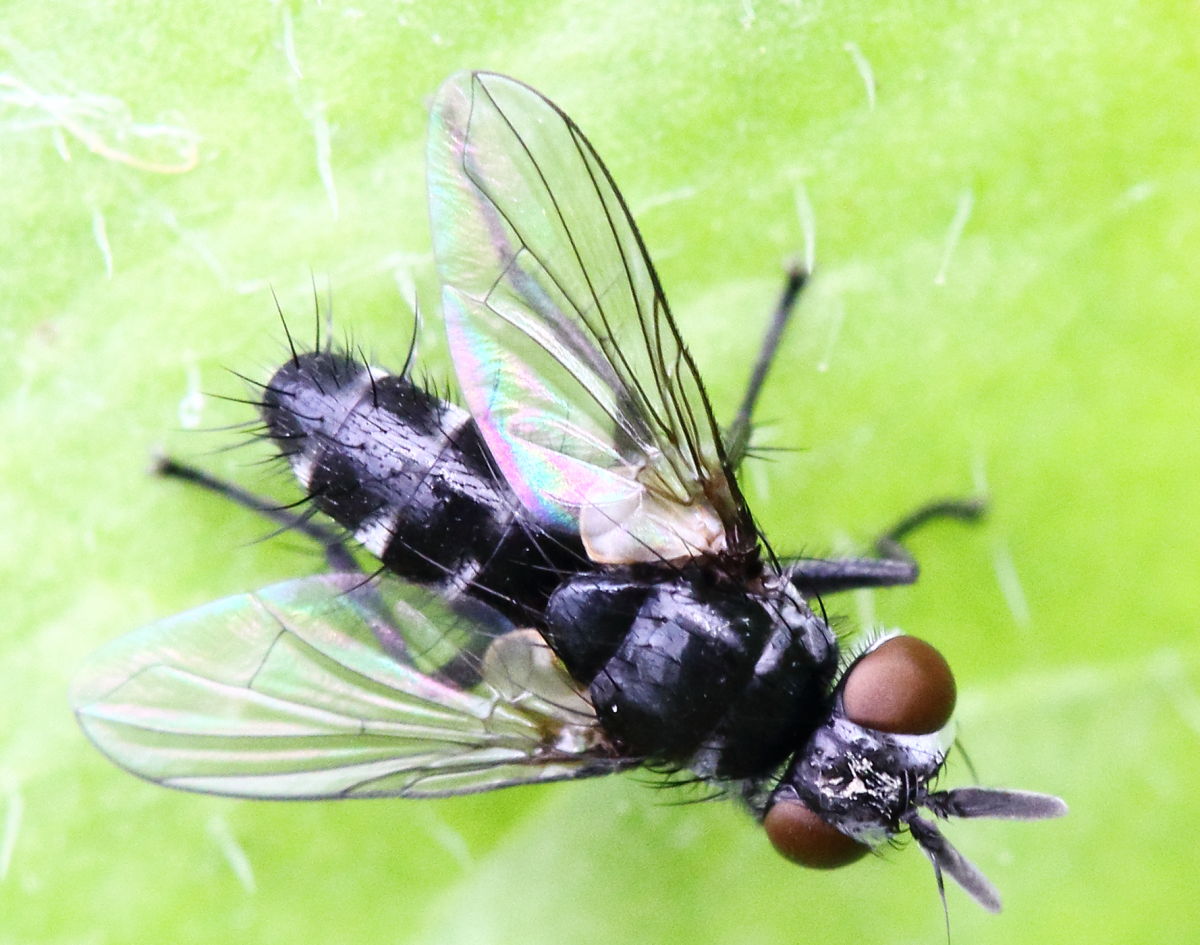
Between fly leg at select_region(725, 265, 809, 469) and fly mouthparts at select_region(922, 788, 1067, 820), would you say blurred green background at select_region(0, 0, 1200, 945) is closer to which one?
fly leg at select_region(725, 265, 809, 469)

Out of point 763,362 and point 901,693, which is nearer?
point 901,693

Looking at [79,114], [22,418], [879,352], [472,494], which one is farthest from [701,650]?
[79,114]

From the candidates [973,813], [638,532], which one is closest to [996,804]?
[973,813]

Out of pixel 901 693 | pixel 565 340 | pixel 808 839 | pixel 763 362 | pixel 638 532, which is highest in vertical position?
pixel 565 340

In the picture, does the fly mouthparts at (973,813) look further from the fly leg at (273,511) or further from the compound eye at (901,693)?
the fly leg at (273,511)

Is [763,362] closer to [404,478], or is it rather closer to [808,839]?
[404,478]

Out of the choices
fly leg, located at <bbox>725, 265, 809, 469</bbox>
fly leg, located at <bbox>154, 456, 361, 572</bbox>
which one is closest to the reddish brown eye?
fly leg, located at <bbox>725, 265, 809, 469</bbox>

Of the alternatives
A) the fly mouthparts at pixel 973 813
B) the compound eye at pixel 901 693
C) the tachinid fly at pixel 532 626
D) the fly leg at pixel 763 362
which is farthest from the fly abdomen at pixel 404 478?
the fly mouthparts at pixel 973 813
